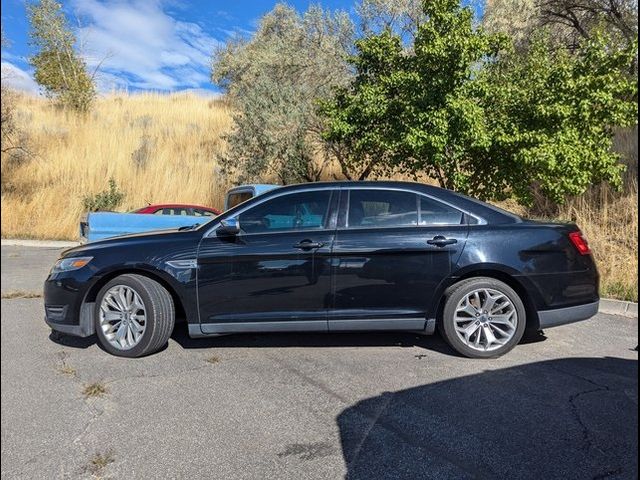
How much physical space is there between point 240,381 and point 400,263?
1723 millimetres

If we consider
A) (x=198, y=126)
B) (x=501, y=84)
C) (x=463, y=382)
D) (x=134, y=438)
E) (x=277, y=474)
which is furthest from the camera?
(x=198, y=126)

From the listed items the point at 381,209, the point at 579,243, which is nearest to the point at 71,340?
the point at 381,209

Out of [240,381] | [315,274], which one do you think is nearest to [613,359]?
[315,274]

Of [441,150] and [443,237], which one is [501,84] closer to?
[441,150]

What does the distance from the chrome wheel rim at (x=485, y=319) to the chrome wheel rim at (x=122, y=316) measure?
292 centimetres

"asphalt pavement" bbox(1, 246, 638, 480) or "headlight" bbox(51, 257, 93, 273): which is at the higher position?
"headlight" bbox(51, 257, 93, 273)

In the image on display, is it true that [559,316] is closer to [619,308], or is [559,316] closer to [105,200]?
[619,308]

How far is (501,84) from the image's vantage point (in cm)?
901

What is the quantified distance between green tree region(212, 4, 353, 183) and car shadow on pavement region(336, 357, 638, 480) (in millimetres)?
9025

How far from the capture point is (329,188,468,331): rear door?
4.35 meters

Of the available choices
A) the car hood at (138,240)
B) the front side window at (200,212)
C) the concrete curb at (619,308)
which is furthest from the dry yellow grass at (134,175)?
the car hood at (138,240)

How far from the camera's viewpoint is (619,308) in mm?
6273

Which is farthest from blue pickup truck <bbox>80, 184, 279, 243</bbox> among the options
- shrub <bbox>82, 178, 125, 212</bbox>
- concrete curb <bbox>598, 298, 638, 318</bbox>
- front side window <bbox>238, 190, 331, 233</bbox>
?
shrub <bbox>82, 178, 125, 212</bbox>

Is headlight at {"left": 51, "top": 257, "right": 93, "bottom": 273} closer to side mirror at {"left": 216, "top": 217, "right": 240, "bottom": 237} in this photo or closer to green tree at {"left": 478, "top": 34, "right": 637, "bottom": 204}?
side mirror at {"left": 216, "top": 217, "right": 240, "bottom": 237}
